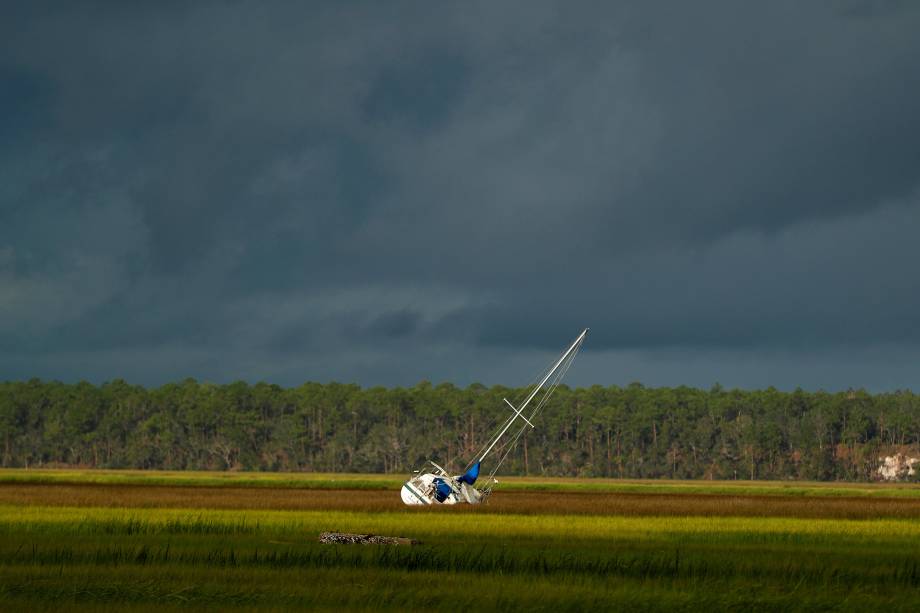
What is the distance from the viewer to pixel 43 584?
99.6 feet

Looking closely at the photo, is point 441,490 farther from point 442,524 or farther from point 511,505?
point 442,524

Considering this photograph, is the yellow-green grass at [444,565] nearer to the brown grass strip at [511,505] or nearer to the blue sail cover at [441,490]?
the brown grass strip at [511,505]

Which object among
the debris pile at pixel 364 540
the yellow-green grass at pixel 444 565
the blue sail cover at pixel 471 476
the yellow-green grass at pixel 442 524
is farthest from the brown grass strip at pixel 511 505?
the debris pile at pixel 364 540

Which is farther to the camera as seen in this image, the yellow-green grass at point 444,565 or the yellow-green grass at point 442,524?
the yellow-green grass at point 442,524

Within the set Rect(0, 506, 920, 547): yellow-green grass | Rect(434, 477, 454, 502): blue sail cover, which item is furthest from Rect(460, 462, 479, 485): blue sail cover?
Rect(0, 506, 920, 547): yellow-green grass

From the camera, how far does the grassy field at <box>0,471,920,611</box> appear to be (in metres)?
29.8

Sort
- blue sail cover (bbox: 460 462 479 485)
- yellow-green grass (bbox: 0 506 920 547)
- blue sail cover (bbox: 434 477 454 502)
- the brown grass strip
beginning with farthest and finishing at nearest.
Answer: blue sail cover (bbox: 460 462 479 485) < blue sail cover (bbox: 434 477 454 502) < the brown grass strip < yellow-green grass (bbox: 0 506 920 547)

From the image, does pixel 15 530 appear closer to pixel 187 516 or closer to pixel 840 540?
pixel 187 516

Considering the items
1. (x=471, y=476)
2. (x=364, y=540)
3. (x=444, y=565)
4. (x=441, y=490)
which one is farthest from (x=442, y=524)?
(x=471, y=476)

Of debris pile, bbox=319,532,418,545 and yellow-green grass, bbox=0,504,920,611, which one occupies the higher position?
debris pile, bbox=319,532,418,545

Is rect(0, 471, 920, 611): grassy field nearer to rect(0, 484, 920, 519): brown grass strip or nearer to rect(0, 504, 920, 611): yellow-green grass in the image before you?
rect(0, 504, 920, 611): yellow-green grass

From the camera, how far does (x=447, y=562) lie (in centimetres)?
3853

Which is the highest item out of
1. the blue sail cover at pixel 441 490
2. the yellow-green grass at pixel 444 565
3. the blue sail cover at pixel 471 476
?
the blue sail cover at pixel 471 476

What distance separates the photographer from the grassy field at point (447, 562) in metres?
29.8
